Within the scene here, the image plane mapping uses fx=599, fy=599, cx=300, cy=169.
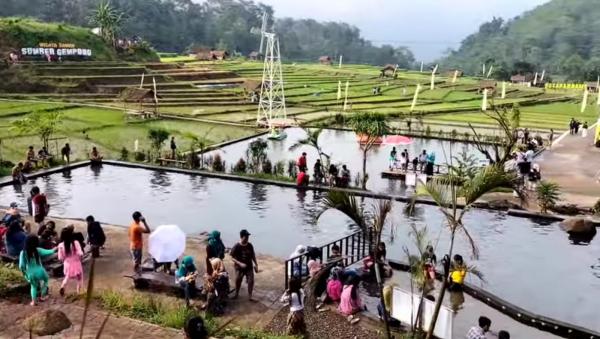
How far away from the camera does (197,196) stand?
19.8 meters

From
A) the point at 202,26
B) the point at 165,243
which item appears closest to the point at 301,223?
the point at 165,243

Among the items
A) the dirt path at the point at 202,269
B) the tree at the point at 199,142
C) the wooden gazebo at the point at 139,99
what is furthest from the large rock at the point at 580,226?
the wooden gazebo at the point at 139,99

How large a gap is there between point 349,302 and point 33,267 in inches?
207

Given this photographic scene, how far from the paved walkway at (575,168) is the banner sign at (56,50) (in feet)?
145

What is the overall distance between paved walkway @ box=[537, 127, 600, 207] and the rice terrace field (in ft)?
23.6

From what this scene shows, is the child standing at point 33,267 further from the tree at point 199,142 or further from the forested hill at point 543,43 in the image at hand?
the forested hill at point 543,43

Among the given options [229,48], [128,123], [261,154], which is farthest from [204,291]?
[229,48]

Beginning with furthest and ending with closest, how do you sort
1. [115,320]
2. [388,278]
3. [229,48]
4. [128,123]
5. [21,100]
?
[229,48]
[21,100]
[128,123]
[388,278]
[115,320]

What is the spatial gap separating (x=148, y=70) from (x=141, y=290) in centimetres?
4945

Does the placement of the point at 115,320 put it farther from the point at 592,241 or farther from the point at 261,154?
the point at 261,154

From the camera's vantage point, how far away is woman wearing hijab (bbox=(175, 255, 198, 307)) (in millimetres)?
10305

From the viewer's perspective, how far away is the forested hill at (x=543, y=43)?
332 ft

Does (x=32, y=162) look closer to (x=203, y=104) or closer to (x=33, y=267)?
(x=33, y=267)

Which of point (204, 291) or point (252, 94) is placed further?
point (252, 94)
